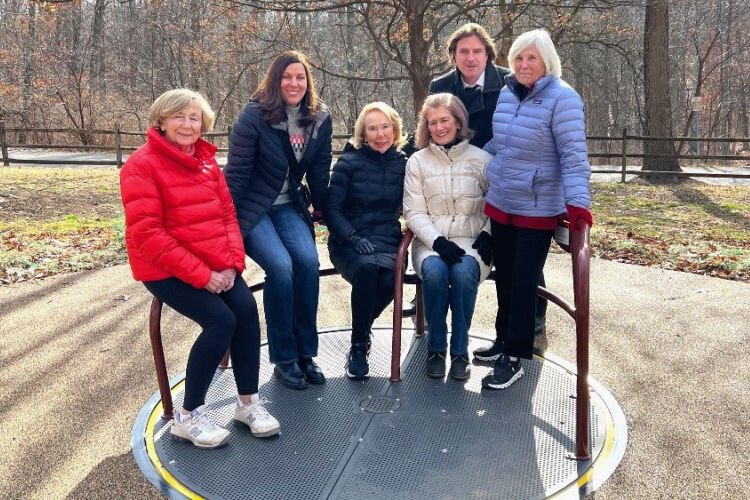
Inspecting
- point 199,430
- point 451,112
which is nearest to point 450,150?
point 451,112

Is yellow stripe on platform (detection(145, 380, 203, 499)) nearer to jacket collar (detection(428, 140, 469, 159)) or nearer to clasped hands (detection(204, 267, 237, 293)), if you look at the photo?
clasped hands (detection(204, 267, 237, 293))

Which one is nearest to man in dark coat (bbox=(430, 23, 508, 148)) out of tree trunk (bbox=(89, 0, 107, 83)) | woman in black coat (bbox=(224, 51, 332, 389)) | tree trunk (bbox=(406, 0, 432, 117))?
woman in black coat (bbox=(224, 51, 332, 389))

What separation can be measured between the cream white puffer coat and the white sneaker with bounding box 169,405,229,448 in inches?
48.8

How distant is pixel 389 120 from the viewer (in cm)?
348

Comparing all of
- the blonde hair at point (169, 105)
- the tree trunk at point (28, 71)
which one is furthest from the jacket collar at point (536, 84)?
the tree trunk at point (28, 71)

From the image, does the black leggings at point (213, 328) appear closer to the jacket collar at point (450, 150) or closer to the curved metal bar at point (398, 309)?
the curved metal bar at point (398, 309)

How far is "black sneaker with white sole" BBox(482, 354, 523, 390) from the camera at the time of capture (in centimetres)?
331

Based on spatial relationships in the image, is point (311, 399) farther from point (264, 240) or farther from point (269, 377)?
point (264, 240)

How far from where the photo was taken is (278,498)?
2.44 metres

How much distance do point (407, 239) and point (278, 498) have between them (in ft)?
4.81

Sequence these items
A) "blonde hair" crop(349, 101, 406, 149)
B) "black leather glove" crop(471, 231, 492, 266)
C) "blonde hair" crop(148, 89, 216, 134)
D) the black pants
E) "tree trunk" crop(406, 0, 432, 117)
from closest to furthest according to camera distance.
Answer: "blonde hair" crop(148, 89, 216, 134) < the black pants < "black leather glove" crop(471, 231, 492, 266) < "blonde hair" crop(349, 101, 406, 149) < "tree trunk" crop(406, 0, 432, 117)

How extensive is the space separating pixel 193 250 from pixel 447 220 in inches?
52.1

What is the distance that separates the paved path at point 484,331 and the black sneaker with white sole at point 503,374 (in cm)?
47

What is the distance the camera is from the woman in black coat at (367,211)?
3414mm
